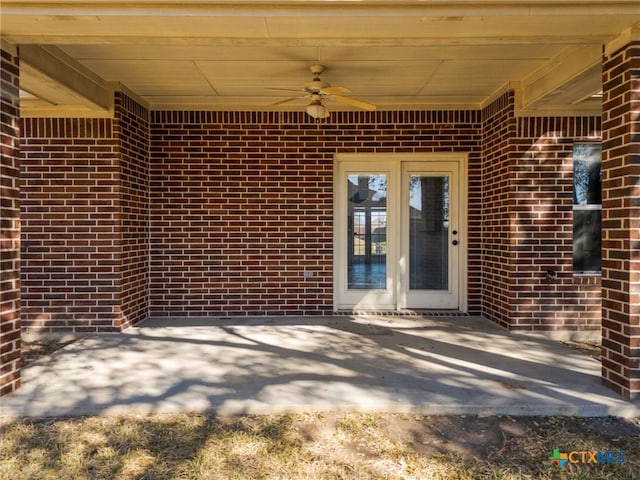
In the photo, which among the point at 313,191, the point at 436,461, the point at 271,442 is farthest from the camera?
the point at 313,191

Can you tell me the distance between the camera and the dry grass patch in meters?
2.21

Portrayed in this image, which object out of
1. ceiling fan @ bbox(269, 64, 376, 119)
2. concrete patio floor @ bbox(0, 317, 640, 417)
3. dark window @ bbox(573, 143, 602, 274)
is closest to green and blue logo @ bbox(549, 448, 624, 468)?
concrete patio floor @ bbox(0, 317, 640, 417)

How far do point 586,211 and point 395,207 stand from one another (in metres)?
2.15

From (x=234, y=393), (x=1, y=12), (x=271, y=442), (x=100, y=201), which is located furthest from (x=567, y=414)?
(x=100, y=201)

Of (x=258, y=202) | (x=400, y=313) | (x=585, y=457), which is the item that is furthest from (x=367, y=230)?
(x=585, y=457)

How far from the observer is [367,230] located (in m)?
5.75

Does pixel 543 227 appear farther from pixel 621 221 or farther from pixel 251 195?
pixel 251 195

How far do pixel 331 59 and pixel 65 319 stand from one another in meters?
3.88

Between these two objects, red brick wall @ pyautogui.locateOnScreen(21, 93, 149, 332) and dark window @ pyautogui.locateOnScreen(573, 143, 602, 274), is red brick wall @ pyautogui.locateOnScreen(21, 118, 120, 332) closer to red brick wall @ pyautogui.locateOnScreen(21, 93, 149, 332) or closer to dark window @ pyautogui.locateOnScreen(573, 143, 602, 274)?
red brick wall @ pyautogui.locateOnScreen(21, 93, 149, 332)

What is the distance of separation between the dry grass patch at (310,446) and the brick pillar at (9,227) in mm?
591

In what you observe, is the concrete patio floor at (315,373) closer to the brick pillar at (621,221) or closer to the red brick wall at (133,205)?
the brick pillar at (621,221)

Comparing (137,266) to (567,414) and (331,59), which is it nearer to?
(331,59)

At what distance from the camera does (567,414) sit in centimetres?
282

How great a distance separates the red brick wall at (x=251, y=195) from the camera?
218 inches
